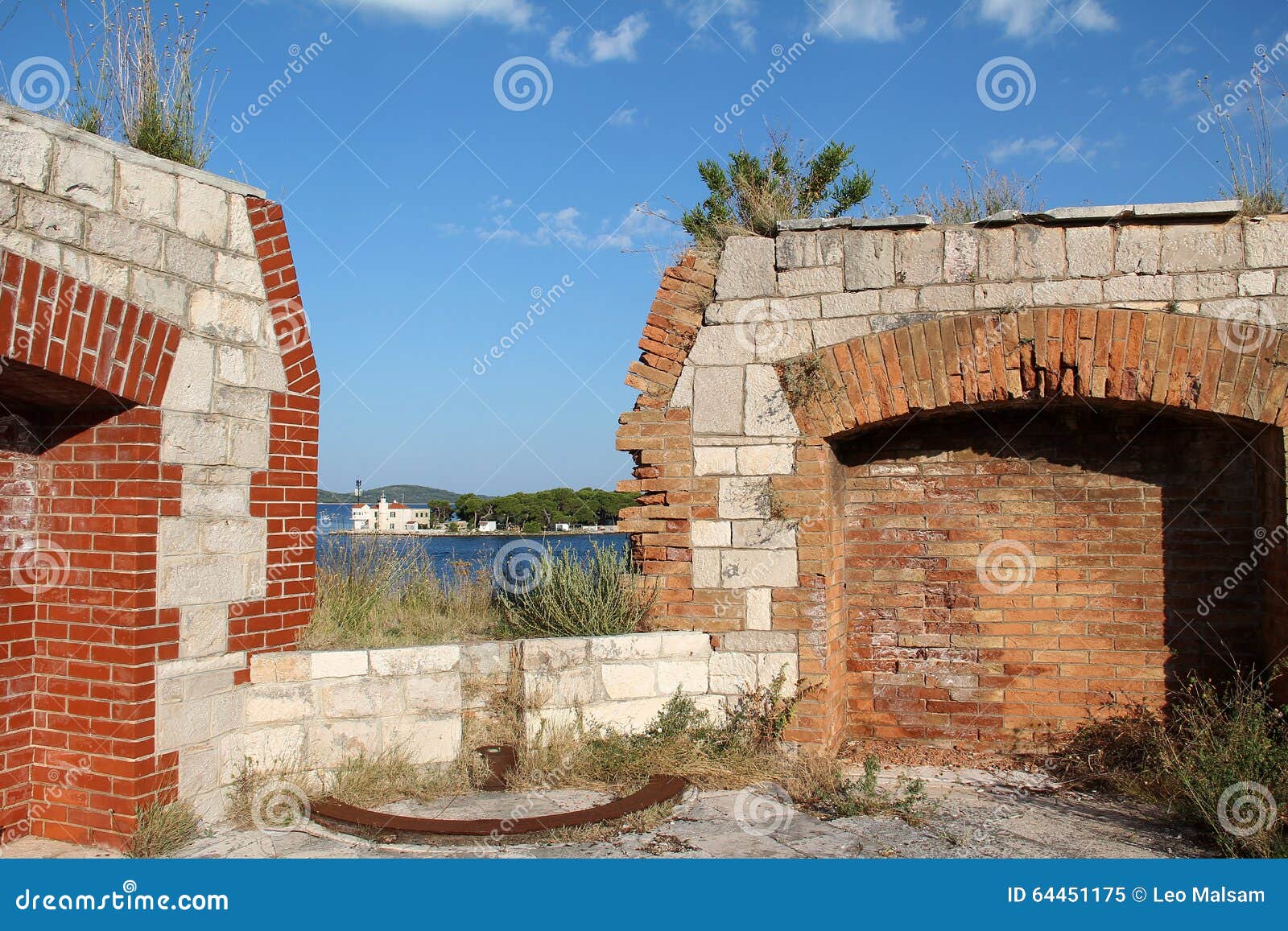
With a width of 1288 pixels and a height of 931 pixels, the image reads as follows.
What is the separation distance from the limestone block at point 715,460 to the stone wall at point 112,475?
2.71m

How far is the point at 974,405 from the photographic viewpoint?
5672 mm

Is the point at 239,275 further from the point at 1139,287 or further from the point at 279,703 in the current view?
the point at 1139,287

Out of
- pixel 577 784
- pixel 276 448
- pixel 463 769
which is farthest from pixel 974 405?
pixel 276 448

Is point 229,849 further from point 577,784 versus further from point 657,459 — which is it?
point 657,459

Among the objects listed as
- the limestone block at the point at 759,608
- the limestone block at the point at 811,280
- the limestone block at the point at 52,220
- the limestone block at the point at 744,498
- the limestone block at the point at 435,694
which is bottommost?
the limestone block at the point at 435,694

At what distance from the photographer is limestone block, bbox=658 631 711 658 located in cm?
577

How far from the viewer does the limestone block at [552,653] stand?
547cm

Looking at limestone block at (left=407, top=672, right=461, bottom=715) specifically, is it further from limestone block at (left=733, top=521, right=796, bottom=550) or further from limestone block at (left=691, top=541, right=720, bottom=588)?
limestone block at (left=733, top=521, right=796, bottom=550)

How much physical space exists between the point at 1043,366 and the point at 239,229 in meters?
4.71

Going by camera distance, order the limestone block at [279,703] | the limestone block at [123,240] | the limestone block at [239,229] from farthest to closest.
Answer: the limestone block at [239,229] < the limestone block at [279,703] < the limestone block at [123,240]

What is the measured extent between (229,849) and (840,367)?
425 cm

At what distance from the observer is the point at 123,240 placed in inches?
173

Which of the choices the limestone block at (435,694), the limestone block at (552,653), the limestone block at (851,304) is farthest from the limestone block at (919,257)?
the limestone block at (435,694)

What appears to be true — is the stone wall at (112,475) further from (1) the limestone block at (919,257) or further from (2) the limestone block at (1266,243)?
(2) the limestone block at (1266,243)
